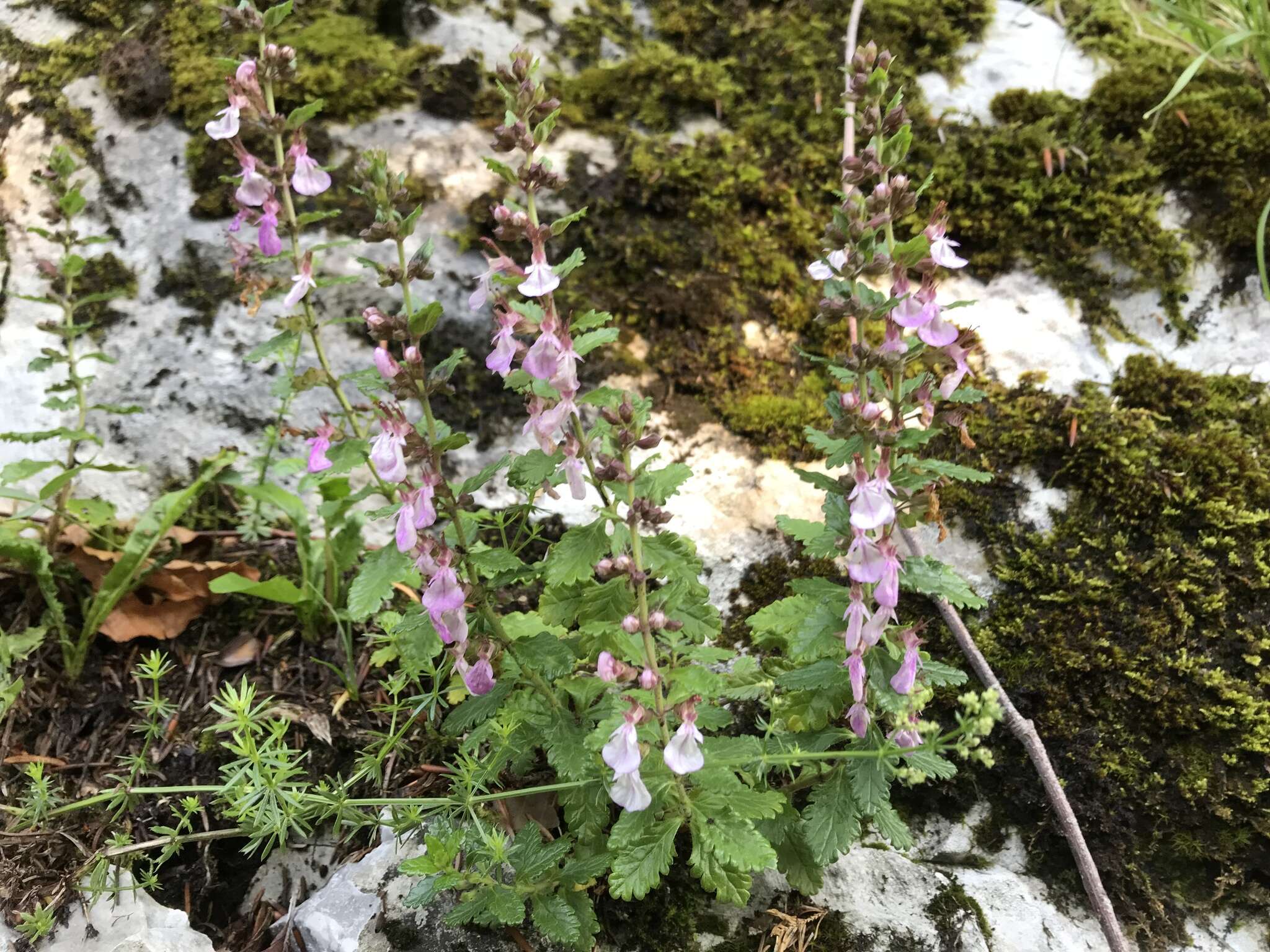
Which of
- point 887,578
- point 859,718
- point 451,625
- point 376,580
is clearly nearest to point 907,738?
point 859,718

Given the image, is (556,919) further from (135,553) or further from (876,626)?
(135,553)

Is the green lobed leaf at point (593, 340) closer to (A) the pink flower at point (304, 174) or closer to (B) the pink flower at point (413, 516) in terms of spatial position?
(B) the pink flower at point (413, 516)

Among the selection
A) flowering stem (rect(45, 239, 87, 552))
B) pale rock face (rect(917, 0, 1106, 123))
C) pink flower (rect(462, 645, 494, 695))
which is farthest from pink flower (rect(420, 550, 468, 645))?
pale rock face (rect(917, 0, 1106, 123))

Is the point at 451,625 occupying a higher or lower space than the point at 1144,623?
higher

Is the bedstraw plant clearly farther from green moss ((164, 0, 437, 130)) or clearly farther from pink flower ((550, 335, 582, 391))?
green moss ((164, 0, 437, 130))

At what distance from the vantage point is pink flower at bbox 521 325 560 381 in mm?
2104

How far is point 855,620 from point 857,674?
15 cm

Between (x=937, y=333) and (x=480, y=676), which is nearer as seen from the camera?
(x=937, y=333)

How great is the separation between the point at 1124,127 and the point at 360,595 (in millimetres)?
4519

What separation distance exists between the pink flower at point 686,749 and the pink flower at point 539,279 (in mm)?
1010

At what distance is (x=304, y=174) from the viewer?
9.40 ft

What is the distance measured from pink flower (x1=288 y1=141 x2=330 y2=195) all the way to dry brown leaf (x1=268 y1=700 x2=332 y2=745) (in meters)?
1.95

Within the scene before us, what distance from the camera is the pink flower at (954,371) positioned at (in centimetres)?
216

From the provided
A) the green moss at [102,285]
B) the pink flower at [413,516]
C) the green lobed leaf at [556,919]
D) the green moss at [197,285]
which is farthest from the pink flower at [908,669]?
the green moss at [102,285]
